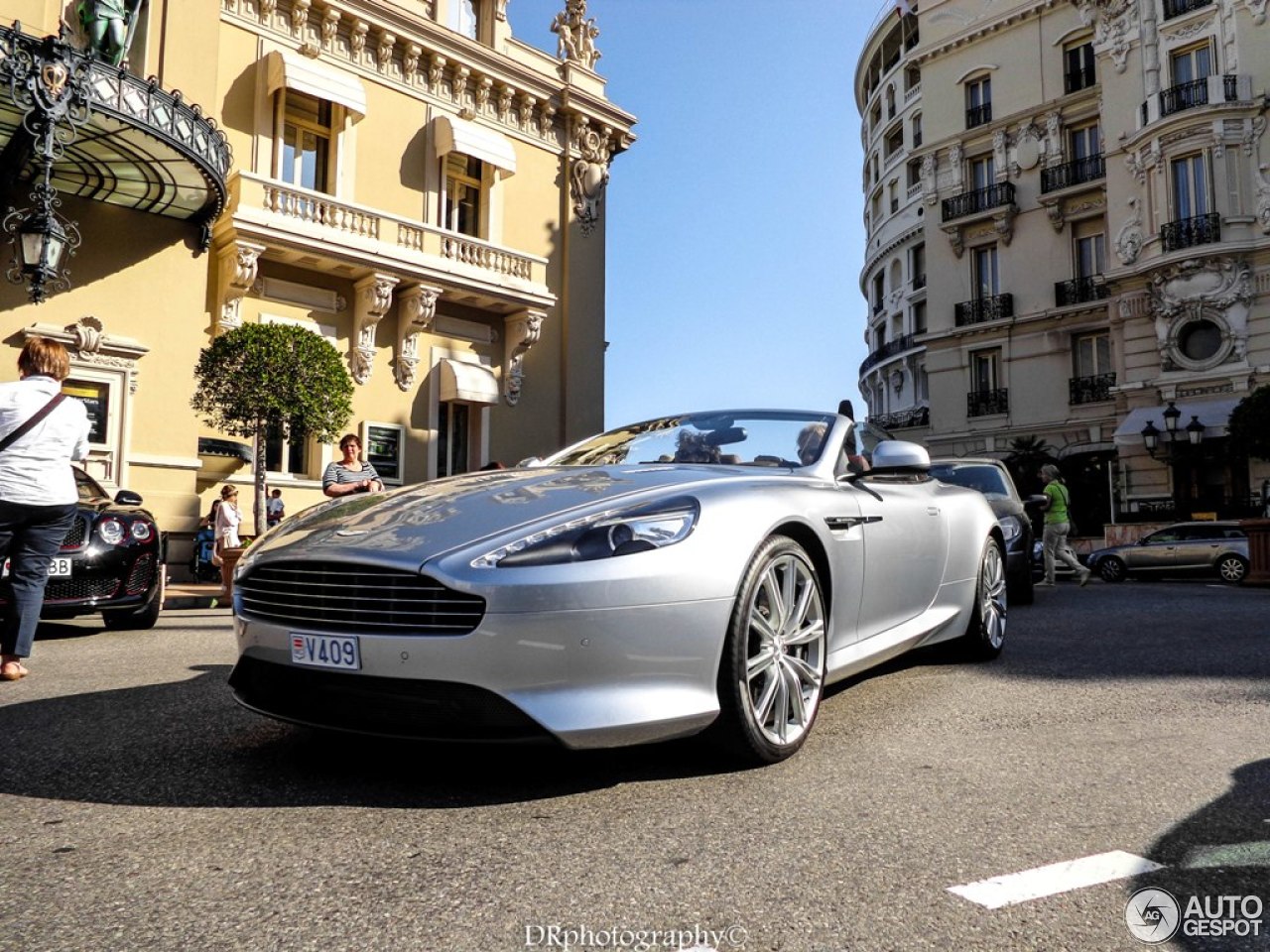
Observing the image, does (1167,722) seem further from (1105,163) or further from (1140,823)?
(1105,163)

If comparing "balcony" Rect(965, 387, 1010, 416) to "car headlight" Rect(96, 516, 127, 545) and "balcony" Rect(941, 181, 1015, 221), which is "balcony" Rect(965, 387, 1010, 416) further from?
"car headlight" Rect(96, 516, 127, 545)

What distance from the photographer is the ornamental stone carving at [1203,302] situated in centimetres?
2436

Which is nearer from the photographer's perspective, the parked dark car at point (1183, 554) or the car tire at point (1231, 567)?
the car tire at point (1231, 567)

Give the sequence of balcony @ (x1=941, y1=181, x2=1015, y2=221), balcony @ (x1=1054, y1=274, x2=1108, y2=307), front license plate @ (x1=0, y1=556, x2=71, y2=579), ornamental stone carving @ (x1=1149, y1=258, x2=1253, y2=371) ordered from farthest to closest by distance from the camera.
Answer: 1. balcony @ (x1=941, y1=181, x2=1015, y2=221)
2. balcony @ (x1=1054, y1=274, x2=1108, y2=307)
3. ornamental stone carving @ (x1=1149, y1=258, x2=1253, y2=371)
4. front license plate @ (x1=0, y1=556, x2=71, y2=579)

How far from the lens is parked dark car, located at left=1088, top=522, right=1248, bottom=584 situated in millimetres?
17531

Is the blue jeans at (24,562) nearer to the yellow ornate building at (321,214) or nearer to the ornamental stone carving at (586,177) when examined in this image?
the yellow ornate building at (321,214)

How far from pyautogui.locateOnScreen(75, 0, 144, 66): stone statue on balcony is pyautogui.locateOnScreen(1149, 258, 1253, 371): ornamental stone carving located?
950 inches

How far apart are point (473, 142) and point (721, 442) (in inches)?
614

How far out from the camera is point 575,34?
21.1 m

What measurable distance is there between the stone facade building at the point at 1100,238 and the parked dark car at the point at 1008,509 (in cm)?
1575

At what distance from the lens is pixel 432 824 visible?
94.1 inches

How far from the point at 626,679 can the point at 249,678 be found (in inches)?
46.7

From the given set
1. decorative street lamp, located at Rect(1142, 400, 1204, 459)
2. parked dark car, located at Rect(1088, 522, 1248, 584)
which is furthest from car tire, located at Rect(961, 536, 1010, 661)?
decorative street lamp, located at Rect(1142, 400, 1204, 459)

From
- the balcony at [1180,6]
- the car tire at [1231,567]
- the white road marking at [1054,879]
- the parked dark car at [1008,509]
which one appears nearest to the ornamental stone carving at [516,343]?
the parked dark car at [1008,509]
